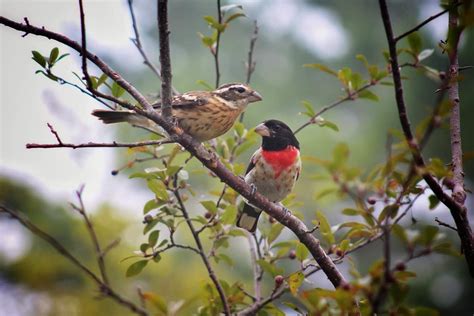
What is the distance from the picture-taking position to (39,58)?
7.79 ft

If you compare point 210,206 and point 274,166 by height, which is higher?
point 210,206

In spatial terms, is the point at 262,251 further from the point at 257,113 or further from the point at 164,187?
the point at 257,113

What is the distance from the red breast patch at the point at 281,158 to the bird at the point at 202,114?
1.51 feet

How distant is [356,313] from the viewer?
210 centimetres

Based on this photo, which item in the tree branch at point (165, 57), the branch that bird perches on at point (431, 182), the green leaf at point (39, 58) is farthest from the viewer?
the green leaf at point (39, 58)

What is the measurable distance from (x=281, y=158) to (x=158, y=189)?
136 cm

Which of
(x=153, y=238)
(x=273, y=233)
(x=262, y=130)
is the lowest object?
(x=273, y=233)

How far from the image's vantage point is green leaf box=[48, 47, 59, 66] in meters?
2.38

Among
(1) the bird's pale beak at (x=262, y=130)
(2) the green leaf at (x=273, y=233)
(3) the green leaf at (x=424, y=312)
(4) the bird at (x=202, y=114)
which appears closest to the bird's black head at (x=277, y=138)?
(1) the bird's pale beak at (x=262, y=130)

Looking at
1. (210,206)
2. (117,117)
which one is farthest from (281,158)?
(117,117)

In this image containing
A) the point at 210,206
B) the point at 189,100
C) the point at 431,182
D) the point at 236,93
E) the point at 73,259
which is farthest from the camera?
the point at 236,93

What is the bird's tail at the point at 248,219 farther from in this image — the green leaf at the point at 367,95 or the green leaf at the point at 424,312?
the green leaf at the point at 424,312

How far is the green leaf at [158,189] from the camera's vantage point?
9.81 feet

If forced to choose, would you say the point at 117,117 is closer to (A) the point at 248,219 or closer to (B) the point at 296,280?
(A) the point at 248,219
